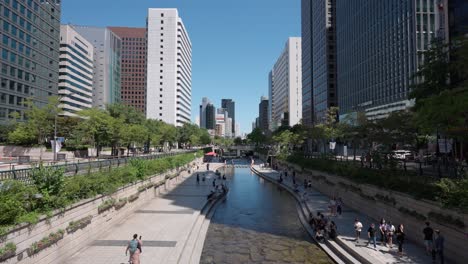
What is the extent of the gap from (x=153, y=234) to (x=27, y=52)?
289 ft

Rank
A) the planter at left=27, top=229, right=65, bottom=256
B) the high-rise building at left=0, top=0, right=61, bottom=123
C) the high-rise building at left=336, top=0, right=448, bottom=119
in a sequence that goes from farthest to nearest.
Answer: the high-rise building at left=0, top=0, right=61, bottom=123 → the high-rise building at left=336, top=0, right=448, bottom=119 → the planter at left=27, top=229, right=65, bottom=256

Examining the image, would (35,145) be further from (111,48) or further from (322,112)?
(111,48)

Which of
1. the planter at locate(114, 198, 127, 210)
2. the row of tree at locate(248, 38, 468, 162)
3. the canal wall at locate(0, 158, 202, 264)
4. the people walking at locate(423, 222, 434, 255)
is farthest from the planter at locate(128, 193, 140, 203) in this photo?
the row of tree at locate(248, 38, 468, 162)

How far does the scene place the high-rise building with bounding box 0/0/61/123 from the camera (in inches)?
3196

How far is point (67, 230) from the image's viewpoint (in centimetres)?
1847

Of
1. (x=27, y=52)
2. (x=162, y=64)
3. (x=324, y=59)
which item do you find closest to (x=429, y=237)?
(x=27, y=52)

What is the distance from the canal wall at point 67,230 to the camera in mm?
14594

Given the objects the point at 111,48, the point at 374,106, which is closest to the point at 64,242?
the point at 374,106

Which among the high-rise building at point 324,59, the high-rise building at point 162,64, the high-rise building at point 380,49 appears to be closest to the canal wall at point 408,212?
the high-rise building at point 380,49

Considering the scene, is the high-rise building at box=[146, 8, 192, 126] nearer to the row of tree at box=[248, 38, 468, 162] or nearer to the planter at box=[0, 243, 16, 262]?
the row of tree at box=[248, 38, 468, 162]

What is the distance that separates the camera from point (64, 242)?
18.1 m

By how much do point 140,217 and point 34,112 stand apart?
43824 millimetres

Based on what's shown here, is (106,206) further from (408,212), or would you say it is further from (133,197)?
(408,212)

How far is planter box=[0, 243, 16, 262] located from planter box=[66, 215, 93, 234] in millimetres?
4878
